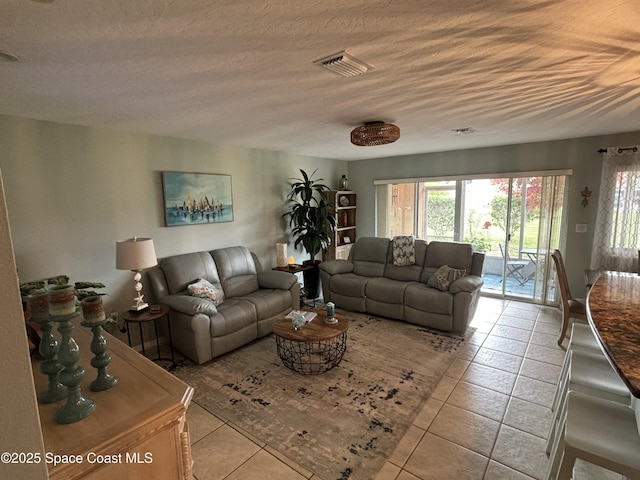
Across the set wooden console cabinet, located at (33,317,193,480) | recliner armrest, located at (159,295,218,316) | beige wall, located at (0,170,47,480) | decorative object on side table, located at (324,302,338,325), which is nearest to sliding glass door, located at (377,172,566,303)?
decorative object on side table, located at (324,302,338,325)

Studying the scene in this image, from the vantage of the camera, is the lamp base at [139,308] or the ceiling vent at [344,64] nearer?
the ceiling vent at [344,64]

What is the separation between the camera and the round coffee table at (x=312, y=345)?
9.21ft

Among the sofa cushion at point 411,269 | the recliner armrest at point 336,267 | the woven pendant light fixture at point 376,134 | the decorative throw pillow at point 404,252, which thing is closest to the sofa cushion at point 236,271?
the recliner armrest at point 336,267

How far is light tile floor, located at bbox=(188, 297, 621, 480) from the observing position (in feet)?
6.14

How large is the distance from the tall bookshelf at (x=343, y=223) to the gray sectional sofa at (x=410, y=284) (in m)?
0.78

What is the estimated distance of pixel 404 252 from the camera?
14.9ft

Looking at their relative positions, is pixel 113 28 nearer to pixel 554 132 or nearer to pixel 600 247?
pixel 554 132

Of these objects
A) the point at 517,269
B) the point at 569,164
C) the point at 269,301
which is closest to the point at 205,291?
the point at 269,301

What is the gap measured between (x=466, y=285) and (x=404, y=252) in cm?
108

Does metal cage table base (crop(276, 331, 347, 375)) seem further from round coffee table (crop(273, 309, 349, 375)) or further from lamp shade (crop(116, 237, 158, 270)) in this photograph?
lamp shade (crop(116, 237, 158, 270))

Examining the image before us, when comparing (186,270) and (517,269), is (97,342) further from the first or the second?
(517,269)

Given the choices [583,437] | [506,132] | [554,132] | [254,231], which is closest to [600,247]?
[554,132]

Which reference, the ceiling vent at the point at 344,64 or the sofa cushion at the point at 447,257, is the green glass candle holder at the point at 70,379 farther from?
the sofa cushion at the point at 447,257

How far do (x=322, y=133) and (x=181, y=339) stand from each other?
2675 millimetres
